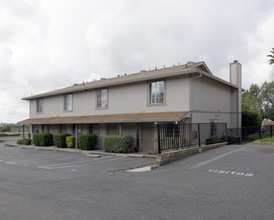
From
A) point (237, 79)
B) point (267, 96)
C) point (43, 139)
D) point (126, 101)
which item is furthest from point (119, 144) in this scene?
point (267, 96)

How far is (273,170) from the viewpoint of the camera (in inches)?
296

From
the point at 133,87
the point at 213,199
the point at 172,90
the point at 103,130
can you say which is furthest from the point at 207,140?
the point at 213,199

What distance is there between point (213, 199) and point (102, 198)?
2.58 m

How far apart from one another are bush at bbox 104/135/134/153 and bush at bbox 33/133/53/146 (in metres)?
8.97

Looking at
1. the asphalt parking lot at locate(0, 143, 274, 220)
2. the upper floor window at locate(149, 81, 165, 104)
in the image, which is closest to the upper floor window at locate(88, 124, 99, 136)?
the upper floor window at locate(149, 81, 165, 104)

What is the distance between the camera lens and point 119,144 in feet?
52.4

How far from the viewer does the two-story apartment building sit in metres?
14.8

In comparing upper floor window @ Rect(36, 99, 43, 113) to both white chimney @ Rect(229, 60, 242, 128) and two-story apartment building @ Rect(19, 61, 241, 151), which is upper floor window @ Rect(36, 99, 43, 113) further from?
white chimney @ Rect(229, 60, 242, 128)

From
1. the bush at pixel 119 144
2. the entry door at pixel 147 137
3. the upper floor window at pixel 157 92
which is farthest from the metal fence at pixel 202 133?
the bush at pixel 119 144

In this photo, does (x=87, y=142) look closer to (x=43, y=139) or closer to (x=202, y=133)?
(x=43, y=139)

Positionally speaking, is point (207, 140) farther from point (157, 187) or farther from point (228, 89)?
point (157, 187)

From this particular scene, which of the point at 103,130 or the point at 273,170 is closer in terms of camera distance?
the point at 273,170

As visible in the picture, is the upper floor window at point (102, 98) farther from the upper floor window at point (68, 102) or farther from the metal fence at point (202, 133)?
the metal fence at point (202, 133)

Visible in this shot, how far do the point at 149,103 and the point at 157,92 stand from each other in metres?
0.99
